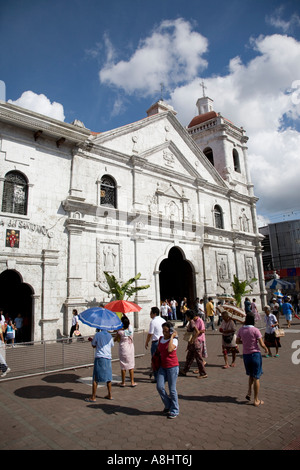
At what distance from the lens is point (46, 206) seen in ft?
46.9

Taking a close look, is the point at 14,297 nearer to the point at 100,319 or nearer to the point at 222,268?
the point at 100,319

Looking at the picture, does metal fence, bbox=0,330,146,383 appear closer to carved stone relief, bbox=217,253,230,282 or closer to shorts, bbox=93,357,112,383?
shorts, bbox=93,357,112,383

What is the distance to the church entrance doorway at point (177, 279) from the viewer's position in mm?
20875

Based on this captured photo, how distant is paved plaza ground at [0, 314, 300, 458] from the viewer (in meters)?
4.19

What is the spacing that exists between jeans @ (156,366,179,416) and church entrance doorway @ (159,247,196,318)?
50.1ft

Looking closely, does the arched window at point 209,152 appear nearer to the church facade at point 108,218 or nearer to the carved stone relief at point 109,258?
the church facade at point 108,218

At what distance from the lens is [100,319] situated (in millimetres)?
6281

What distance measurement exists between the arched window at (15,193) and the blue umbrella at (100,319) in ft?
28.9

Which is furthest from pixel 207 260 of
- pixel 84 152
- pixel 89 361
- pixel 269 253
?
pixel 269 253

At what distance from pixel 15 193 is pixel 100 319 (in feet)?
31.6

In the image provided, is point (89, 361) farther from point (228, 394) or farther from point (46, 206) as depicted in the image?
point (46, 206)

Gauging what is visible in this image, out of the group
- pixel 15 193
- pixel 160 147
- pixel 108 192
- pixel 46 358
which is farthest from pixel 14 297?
pixel 160 147

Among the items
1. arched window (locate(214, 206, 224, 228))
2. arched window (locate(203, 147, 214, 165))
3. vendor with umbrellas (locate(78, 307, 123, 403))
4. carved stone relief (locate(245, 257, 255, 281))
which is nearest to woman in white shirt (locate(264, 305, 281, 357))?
vendor with umbrellas (locate(78, 307, 123, 403))

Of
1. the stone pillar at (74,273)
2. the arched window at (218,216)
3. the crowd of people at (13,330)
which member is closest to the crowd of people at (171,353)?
the crowd of people at (13,330)
